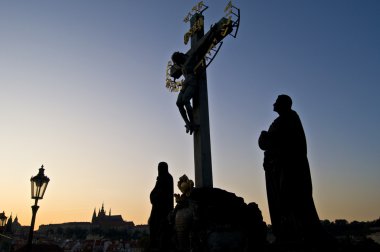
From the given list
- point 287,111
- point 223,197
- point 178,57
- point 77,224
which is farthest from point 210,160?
point 77,224

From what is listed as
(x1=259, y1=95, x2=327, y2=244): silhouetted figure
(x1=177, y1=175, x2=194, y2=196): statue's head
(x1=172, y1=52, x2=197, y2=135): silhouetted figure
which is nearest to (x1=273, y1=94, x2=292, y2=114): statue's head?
(x1=259, y1=95, x2=327, y2=244): silhouetted figure

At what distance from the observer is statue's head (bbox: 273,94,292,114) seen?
4527 millimetres

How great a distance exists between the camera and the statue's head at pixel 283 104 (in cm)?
453

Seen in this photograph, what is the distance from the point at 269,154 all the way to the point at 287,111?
0.61m

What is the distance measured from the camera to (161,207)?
729 cm

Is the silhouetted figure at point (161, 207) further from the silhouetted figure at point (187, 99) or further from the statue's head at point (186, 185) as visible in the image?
the silhouetted figure at point (187, 99)

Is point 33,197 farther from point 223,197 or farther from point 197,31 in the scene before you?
point 197,31

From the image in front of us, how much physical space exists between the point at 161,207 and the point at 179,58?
4.18 meters

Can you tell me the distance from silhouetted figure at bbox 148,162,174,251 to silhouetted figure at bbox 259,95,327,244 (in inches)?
123

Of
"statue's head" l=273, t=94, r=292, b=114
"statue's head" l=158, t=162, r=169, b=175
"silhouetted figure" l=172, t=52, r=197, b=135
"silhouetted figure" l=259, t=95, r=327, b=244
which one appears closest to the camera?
"silhouetted figure" l=259, t=95, r=327, b=244

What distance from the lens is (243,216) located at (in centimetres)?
595

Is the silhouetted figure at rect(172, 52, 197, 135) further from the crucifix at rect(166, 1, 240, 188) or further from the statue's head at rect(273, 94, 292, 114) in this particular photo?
the statue's head at rect(273, 94, 292, 114)

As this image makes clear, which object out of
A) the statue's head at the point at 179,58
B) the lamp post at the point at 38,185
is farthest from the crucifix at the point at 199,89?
the lamp post at the point at 38,185

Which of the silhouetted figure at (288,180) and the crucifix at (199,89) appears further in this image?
the crucifix at (199,89)
